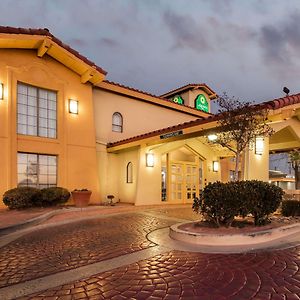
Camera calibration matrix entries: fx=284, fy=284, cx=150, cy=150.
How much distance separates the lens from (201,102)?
24.4 meters

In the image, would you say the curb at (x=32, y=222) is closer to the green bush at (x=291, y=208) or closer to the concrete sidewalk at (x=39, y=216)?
the concrete sidewalk at (x=39, y=216)

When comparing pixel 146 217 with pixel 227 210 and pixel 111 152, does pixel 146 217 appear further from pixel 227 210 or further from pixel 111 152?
pixel 111 152

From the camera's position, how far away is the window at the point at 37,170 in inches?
520

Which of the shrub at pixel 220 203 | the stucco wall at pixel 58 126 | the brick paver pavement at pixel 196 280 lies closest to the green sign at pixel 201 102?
the stucco wall at pixel 58 126

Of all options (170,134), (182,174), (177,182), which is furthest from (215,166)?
(170,134)

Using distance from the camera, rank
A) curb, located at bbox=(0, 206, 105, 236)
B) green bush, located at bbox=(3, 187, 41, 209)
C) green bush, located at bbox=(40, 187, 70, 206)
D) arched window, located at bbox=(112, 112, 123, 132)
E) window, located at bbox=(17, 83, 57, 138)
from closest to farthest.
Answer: curb, located at bbox=(0, 206, 105, 236) < green bush, located at bbox=(3, 187, 41, 209) < green bush, located at bbox=(40, 187, 70, 206) < window, located at bbox=(17, 83, 57, 138) < arched window, located at bbox=(112, 112, 123, 132)

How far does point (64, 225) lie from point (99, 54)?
169 meters

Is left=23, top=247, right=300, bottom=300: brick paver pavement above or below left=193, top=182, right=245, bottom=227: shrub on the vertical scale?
below

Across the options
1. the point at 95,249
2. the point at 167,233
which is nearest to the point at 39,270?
the point at 95,249

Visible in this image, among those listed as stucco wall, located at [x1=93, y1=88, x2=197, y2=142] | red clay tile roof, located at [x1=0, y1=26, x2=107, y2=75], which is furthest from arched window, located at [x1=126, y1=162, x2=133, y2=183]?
red clay tile roof, located at [x1=0, y1=26, x2=107, y2=75]

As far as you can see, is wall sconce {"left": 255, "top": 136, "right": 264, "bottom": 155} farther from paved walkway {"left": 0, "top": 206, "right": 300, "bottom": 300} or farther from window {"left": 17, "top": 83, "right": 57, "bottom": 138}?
window {"left": 17, "top": 83, "right": 57, "bottom": 138}

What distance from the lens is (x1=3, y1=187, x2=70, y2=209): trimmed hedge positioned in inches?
458

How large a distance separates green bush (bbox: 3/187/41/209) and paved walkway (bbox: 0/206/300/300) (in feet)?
14.9

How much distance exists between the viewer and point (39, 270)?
4.86 metres
